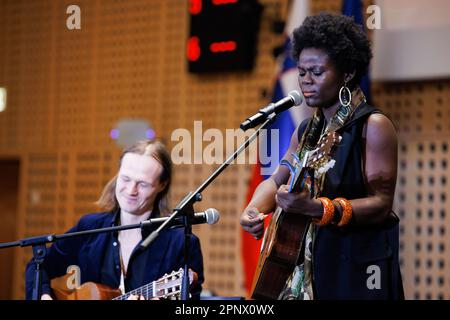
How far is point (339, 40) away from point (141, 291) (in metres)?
1.21

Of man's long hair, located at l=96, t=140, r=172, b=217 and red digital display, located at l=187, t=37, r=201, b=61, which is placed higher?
red digital display, located at l=187, t=37, r=201, b=61

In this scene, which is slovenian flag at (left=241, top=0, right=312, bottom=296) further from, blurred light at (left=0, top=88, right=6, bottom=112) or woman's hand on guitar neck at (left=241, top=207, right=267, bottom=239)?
blurred light at (left=0, top=88, right=6, bottom=112)

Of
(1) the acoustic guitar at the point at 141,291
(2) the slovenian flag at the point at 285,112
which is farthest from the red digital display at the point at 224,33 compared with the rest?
(1) the acoustic guitar at the point at 141,291

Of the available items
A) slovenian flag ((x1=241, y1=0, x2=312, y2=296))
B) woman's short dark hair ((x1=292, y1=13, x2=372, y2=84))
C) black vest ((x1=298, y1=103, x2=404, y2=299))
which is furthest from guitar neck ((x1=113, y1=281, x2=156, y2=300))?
woman's short dark hair ((x1=292, y1=13, x2=372, y2=84))

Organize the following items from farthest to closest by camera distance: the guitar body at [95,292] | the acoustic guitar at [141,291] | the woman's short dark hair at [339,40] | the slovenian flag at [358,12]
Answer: the slovenian flag at [358,12], the guitar body at [95,292], the acoustic guitar at [141,291], the woman's short dark hair at [339,40]

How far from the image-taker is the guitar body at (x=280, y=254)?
2492 mm

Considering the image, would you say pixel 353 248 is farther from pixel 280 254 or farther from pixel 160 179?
pixel 160 179

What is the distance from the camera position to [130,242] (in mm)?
3074

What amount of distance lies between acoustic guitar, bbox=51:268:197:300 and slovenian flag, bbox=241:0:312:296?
0.89 m

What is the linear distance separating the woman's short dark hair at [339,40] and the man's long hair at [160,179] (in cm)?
84

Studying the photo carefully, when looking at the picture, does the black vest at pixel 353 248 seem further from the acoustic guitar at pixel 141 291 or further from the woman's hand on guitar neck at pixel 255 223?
the acoustic guitar at pixel 141 291

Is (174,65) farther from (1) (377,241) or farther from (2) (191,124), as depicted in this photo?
(1) (377,241)

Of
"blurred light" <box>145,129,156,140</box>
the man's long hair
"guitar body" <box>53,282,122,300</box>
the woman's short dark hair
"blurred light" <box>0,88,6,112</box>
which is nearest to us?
the woman's short dark hair

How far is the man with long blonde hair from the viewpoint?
2992 mm
